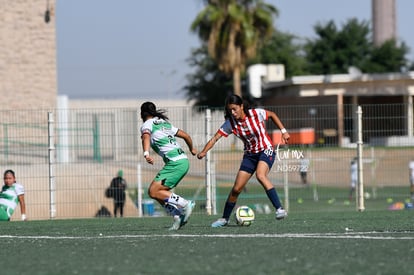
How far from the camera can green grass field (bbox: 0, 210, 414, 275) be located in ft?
28.3

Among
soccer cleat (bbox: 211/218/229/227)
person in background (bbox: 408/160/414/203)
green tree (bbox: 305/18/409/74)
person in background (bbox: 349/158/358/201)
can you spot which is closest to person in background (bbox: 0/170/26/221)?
soccer cleat (bbox: 211/218/229/227)

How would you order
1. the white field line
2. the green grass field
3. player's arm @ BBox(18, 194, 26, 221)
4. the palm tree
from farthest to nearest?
1. the palm tree
2. player's arm @ BBox(18, 194, 26, 221)
3. the white field line
4. the green grass field

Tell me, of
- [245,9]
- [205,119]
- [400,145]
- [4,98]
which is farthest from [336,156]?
[245,9]

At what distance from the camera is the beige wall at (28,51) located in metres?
34.1

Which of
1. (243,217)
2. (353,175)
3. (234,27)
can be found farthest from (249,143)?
(234,27)

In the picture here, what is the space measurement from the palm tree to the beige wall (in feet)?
62.8

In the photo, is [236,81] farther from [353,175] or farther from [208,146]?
[208,146]

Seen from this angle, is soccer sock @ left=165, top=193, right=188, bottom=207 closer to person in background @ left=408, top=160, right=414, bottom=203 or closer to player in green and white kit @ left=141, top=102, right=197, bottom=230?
player in green and white kit @ left=141, top=102, right=197, bottom=230

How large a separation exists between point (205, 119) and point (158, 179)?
7.88 meters

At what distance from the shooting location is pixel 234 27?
52.8 metres

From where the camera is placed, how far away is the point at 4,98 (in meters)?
33.7

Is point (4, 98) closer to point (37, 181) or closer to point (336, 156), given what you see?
point (37, 181)

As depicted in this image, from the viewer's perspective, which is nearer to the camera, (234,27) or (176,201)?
(176,201)

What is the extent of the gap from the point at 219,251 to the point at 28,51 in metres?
25.4
